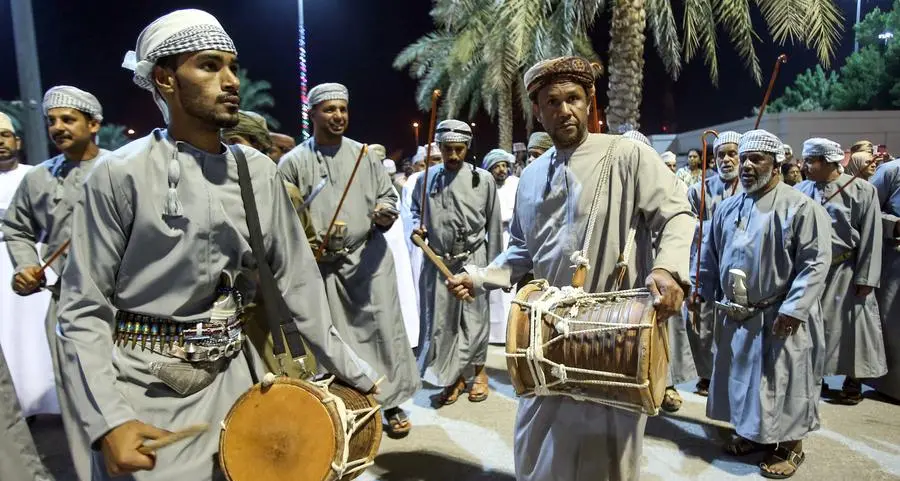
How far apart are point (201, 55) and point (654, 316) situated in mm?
1807

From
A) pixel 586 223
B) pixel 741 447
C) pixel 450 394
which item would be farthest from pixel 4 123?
pixel 741 447

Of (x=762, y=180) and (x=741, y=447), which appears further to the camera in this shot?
(x=741, y=447)

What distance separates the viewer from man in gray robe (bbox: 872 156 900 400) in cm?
576

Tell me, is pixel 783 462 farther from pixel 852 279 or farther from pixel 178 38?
pixel 178 38

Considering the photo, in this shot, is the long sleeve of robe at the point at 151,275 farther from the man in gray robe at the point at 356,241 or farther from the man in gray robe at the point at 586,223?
the man in gray robe at the point at 356,241

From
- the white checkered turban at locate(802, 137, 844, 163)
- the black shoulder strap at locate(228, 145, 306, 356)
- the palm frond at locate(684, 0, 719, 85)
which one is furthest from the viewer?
the palm frond at locate(684, 0, 719, 85)

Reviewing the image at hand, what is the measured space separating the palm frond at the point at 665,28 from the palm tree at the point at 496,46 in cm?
101

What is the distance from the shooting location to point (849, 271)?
19.0ft

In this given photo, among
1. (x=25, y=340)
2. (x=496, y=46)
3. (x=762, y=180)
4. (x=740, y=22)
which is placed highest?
(x=496, y=46)

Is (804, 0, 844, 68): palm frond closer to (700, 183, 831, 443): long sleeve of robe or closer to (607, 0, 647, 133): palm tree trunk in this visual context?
(607, 0, 647, 133): palm tree trunk

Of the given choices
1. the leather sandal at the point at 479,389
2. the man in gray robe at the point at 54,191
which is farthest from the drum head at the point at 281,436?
the leather sandal at the point at 479,389

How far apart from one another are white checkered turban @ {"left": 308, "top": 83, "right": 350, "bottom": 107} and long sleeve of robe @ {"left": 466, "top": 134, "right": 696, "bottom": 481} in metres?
2.16

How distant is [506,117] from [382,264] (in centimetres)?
1899

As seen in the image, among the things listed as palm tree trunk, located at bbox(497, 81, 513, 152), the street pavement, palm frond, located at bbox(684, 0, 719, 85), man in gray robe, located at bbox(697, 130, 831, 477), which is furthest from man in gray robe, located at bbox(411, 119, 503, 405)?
palm tree trunk, located at bbox(497, 81, 513, 152)
